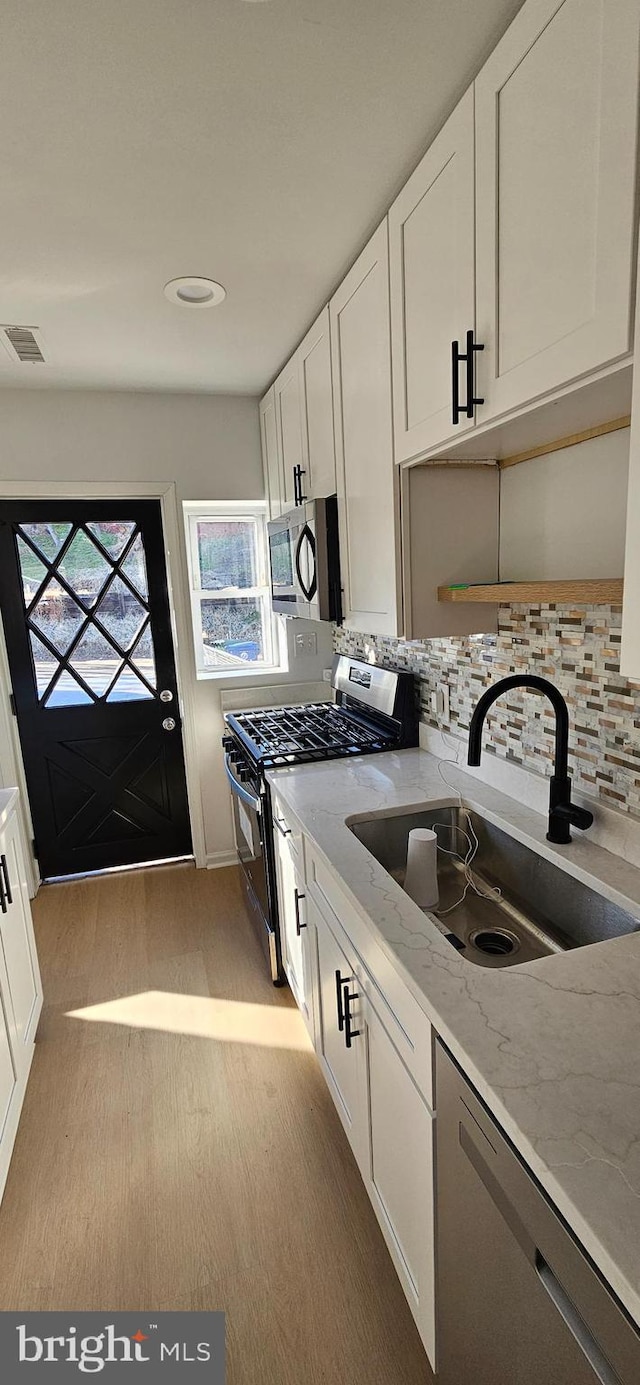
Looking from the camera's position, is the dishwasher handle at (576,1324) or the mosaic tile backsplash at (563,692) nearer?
the dishwasher handle at (576,1324)

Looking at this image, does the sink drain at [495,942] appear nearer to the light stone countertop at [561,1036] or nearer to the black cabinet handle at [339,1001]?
the light stone countertop at [561,1036]

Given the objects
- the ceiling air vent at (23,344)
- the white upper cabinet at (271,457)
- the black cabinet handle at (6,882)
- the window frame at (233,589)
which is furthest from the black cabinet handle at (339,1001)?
the ceiling air vent at (23,344)

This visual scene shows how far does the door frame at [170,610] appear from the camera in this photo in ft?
9.48

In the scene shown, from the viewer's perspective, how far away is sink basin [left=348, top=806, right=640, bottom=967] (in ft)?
4.29

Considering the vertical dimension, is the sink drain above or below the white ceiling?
below

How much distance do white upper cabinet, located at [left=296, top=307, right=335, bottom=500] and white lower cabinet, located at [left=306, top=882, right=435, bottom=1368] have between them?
4.68ft

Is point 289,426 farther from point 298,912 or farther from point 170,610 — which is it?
point 298,912

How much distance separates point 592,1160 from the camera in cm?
68

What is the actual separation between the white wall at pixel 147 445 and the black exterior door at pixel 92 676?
0.56ft

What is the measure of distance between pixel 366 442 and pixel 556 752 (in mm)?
1019

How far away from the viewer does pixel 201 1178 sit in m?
1.64

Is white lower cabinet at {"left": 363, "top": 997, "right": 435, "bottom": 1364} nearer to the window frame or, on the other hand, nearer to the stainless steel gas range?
the stainless steel gas range

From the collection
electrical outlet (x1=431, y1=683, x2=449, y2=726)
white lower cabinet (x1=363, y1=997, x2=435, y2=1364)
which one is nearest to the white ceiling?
electrical outlet (x1=431, y1=683, x2=449, y2=726)

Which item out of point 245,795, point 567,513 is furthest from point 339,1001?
point 567,513
